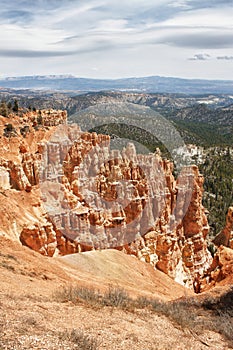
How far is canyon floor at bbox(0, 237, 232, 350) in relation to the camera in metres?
6.95

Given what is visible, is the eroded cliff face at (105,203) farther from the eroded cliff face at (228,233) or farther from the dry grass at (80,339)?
the dry grass at (80,339)

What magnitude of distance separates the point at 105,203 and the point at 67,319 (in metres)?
15.4

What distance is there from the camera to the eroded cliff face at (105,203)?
65.1 feet

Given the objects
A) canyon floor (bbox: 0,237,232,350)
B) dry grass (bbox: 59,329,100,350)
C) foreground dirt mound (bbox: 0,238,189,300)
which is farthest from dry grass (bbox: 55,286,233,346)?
dry grass (bbox: 59,329,100,350)

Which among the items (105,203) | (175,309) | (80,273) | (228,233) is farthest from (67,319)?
(228,233)

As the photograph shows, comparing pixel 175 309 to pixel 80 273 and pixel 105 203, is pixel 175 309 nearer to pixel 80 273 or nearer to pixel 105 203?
pixel 80 273

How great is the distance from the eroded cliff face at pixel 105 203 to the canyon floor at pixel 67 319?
165 inches

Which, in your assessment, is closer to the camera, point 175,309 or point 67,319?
point 67,319

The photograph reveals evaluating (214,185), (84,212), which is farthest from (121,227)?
(214,185)

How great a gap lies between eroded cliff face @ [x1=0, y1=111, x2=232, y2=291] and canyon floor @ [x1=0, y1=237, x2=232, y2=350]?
165 inches

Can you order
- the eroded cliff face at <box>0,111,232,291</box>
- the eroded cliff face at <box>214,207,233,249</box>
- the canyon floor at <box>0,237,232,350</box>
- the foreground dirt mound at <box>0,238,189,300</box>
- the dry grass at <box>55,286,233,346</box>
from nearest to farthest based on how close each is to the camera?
the canyon floor at <box>0,237,232,350</box>
the dry grass at <box>55,286,233,346</box>
the foreground dirt mound at <box>0,238,189,300</box>
the eroded cliff face at <box>0,111,232,291</box>
the eroded cliff face at <box>214,207,233,249</box>

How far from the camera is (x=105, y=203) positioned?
2370cm

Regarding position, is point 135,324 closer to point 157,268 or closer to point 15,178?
point 15,178

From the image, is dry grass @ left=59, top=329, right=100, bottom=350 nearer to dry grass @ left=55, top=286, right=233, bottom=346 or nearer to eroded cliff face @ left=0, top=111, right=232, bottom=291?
dry grass @ left=55, top=286, right=233, bottom=346
